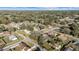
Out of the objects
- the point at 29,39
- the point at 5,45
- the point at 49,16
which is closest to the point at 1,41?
the point at 5,45

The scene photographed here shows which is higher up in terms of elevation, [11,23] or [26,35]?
[11,23]

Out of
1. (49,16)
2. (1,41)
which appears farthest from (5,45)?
(49,16)

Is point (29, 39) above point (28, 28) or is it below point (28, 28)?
below

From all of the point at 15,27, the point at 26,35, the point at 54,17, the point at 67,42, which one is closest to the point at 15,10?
the point at 15,27

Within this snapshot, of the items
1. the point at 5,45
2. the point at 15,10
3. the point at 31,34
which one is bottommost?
the point at 5,45

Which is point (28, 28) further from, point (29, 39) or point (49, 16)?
point (49, 16)

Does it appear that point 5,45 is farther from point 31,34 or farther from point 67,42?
point 67,42
